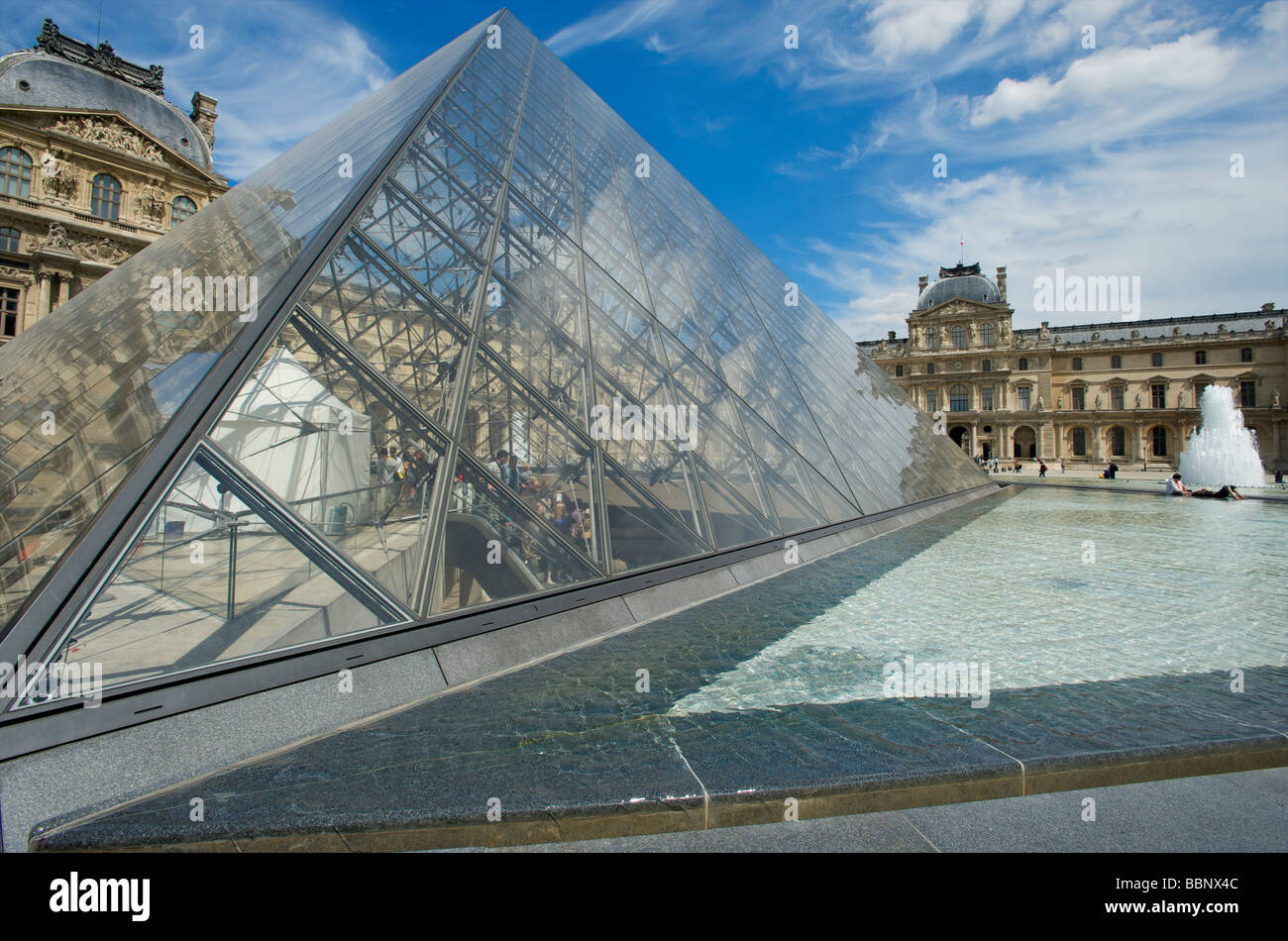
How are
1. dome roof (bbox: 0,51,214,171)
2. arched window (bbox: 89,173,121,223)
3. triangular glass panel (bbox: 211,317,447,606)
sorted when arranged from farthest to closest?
dome roof (bbox: 0,51,214,171), arched window (bbox: 89,173,121,223), triangular glass panel (bbox: 211,317,447,606)

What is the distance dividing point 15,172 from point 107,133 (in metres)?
4.91

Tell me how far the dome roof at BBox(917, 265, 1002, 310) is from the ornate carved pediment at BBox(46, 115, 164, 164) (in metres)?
76.1

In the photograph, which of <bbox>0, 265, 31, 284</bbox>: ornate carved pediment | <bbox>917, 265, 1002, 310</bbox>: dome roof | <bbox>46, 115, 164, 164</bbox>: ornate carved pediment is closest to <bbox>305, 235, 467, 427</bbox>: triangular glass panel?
<bbox>0, 265, 31, 284</bbox>: ornate carved pediment

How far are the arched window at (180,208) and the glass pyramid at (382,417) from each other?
35.4 metres

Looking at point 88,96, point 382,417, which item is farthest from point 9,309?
point 382,417

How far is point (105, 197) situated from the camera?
32.7m

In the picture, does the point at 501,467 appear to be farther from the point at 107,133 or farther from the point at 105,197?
the point at 107,133

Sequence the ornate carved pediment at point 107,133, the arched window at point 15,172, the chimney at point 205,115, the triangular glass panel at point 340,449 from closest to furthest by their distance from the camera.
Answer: the triangular glass panel at point 340,449 → the arched window at point 15,172 → the ornate carved pediment at point 107,133 → the chimney at point 205,115

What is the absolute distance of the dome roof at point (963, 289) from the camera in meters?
73.9

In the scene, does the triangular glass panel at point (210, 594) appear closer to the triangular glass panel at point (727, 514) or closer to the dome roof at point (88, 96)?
the triangular glass panel at point (727, 514)

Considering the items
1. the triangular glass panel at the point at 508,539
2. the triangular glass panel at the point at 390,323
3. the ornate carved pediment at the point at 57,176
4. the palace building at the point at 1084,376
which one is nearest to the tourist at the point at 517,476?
the triangular glass panel at the point at 508,539

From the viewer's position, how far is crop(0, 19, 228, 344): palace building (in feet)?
97.5

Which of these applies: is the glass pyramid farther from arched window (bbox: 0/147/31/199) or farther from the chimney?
the chimney
